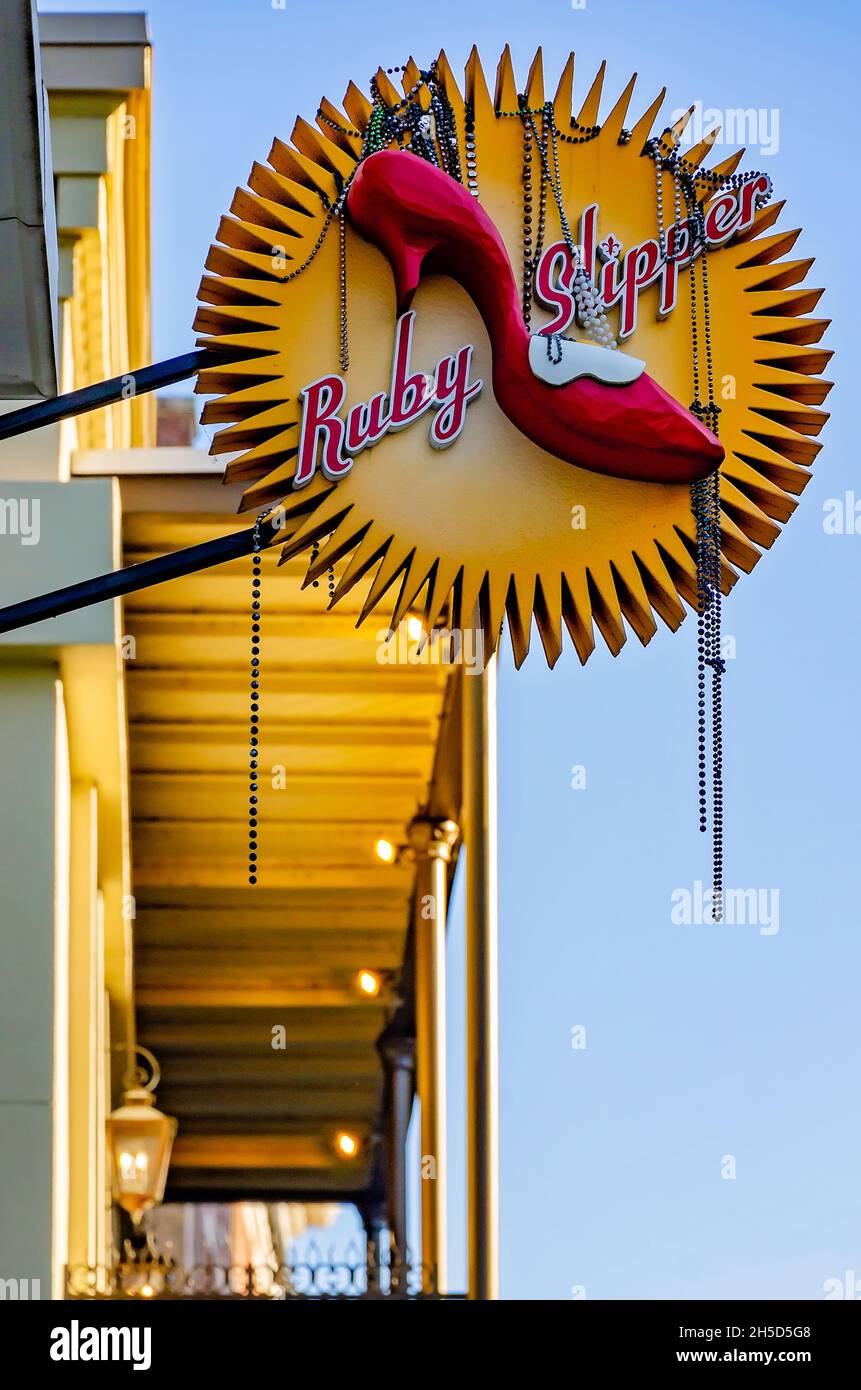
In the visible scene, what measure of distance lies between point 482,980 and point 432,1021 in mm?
2279

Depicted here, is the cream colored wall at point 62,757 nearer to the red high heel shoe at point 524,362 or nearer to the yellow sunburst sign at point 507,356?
the yellow sunburst sign at point 507,356

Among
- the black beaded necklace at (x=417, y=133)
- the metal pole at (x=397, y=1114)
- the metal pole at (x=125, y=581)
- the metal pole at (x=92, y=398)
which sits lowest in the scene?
the metal pole at (x=397, y=1114)

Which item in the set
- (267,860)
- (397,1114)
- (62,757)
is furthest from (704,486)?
(397,1114)

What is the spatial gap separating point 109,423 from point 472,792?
3.32 m

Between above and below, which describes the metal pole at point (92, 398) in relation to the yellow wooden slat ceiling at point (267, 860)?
above

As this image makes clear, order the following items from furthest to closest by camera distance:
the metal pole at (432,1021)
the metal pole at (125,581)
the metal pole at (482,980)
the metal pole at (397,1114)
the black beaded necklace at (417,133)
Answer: the metal pole at (397,1114) → the metal pole at (432,1021) → the metal pole at (482,980) → the black beaded necklace at (417,133) → the metal pole at (125,581)

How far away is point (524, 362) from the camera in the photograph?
6.48 m

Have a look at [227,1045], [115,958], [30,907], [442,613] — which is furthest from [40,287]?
[227,1045]

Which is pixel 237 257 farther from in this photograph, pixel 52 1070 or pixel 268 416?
pixel 52 1070

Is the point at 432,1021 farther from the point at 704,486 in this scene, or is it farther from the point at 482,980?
the point at 704,486

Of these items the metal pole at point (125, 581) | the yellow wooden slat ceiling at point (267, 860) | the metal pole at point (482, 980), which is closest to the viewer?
the metal pole at point (125, 581)

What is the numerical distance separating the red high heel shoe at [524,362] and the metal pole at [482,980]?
2.61 metres

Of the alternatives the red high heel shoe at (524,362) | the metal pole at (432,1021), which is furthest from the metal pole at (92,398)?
the metal pole at (432,1021)

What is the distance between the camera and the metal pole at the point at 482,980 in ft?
29.6
